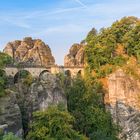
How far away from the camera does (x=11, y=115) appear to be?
2595cm

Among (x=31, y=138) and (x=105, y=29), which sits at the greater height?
(x=105, y=29)

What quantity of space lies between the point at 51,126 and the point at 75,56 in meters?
20.9

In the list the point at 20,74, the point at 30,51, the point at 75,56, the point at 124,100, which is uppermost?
the point at 30,51

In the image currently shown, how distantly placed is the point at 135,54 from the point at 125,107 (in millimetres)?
5399

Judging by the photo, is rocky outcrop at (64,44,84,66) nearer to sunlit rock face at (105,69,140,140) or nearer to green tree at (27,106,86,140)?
sunlit rock face at (105,69,140,140)

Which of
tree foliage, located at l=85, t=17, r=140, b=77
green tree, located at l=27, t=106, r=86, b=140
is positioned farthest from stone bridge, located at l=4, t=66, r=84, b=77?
green tree, located at l=27, t=106, r=86, b=140

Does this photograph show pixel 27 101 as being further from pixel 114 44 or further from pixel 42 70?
pixel 114 44

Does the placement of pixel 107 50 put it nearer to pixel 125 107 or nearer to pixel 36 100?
pixel 125 107

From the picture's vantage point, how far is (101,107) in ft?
114

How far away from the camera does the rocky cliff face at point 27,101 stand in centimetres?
2588

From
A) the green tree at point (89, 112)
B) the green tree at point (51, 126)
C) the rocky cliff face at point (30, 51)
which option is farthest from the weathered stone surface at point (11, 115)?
the rocky cliff face at point (30, 51)

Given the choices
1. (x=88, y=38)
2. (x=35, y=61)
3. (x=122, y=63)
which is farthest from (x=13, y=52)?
(x=122, y=63)

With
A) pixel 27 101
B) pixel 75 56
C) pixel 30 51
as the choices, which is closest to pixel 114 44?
pixel 75 56

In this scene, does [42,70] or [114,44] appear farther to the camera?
[42,70]
